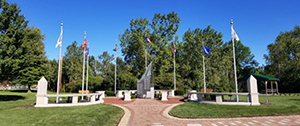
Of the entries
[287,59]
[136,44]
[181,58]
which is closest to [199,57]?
[181,58]

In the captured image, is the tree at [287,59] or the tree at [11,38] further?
the tree at [287,59]

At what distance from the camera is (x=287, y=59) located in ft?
133

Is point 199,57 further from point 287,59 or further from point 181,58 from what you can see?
point 287,59

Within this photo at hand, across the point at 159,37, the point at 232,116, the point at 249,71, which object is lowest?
the point at 232,116

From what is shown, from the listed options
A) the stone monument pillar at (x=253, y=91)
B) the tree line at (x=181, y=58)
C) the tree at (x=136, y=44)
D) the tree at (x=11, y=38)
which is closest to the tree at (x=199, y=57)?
the tree line at (x=181, y=58)

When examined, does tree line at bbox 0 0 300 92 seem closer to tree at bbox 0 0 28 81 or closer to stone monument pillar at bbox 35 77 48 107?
tree at bbox 0 0 28 81

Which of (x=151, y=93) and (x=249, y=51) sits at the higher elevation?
(x=249, y=51)

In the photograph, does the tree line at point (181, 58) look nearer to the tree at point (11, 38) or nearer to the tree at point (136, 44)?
the tree at point (136, 44)

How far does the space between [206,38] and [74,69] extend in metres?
33.0

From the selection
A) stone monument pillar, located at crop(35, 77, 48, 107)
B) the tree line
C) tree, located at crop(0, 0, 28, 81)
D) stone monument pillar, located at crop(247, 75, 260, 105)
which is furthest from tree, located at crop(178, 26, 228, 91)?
stone monument pillar, located at crop(35, 77, 48, 107)

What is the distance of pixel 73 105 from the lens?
13211 millimetres

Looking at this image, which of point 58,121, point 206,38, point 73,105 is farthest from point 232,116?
point 206,38

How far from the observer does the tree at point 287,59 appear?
37656mm

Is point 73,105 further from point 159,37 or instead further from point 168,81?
point 159,37
